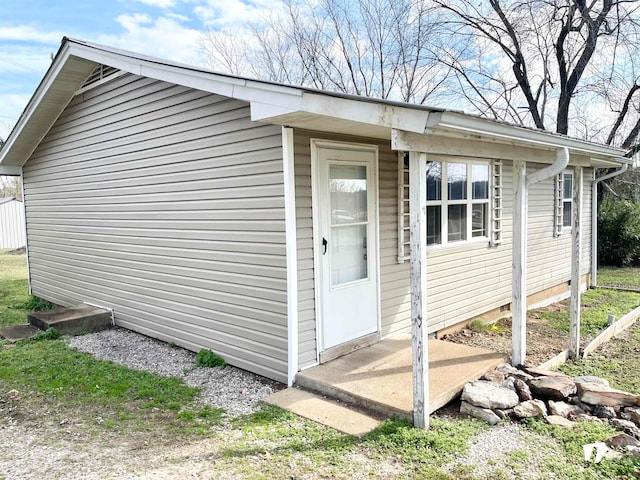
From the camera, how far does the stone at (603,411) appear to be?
3.70m

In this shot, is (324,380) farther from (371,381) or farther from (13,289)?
(13,289)

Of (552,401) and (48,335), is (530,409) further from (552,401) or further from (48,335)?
(48,335)

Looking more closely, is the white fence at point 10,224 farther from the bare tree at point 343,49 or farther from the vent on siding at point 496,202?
the vent on siding at point 496,202

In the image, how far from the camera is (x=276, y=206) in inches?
170

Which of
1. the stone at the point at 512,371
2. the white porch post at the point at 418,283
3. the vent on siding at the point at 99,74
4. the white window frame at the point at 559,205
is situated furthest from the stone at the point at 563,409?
the vent on siding at the point at 99,74

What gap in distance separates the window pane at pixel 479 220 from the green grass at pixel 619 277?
536 centimetres

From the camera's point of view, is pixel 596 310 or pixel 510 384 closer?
pixel 510 384

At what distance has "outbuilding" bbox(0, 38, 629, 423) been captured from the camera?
393 cm

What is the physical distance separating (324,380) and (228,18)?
1741 centimetres

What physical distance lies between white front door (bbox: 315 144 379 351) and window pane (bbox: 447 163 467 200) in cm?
156

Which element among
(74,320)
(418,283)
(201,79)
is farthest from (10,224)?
(418,283)

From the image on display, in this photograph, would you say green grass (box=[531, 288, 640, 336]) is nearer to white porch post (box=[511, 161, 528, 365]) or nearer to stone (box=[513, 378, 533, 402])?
white porch post (box=[511, 161, 528, 365])

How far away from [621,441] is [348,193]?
9.89 ft

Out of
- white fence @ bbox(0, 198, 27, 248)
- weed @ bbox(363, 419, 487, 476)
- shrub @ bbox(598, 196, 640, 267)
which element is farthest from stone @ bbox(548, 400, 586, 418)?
white fence @ bbox(0, 198, 27, 248)
